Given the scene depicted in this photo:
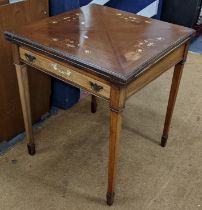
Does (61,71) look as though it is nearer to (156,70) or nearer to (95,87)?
(95,87)

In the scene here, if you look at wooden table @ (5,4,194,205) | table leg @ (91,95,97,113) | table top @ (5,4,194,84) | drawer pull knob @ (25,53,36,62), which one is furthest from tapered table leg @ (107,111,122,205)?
table leg @ (91,95,97,113)

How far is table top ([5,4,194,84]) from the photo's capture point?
977 mm

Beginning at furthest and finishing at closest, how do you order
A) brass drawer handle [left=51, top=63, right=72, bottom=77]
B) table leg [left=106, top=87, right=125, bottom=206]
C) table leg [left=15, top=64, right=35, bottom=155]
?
1. table leg [left=15, top=64, right=35, bottom=155]
2. brass drawer handle [left=51, top=63, right=72, bottom=77]
3. table leg [left=106, top=87, right=125, bottom=206]

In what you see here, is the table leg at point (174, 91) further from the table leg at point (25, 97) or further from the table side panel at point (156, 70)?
the table leg at point (25, 97)

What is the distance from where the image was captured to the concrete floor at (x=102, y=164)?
4.33 feet

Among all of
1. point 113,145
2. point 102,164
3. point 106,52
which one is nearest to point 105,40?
point 106,52

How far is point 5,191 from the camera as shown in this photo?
1343 mm

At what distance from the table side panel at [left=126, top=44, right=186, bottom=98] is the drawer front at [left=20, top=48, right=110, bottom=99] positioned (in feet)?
0.29

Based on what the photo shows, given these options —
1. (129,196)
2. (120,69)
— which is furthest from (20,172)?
(120,69)

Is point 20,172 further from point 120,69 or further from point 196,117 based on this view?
point 196,117

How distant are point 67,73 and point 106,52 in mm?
156

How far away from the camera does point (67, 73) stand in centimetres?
108

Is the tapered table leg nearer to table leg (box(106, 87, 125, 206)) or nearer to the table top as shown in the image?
table leg (box(106, 87, 125, 206))

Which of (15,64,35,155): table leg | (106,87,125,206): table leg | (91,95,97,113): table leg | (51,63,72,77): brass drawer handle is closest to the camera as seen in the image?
(106,87,125,206): table leg
